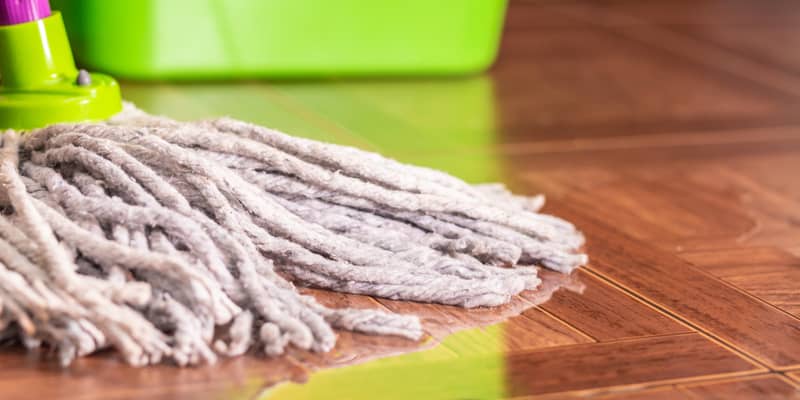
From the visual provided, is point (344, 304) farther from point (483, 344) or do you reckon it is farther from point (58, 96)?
point (58, 96)

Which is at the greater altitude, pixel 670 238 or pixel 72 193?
pixel 72 193

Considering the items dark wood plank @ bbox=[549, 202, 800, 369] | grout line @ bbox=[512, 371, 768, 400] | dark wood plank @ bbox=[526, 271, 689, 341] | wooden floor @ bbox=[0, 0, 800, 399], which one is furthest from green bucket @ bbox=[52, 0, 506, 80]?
grout line @ bbox=[512, 371, 768, 400]

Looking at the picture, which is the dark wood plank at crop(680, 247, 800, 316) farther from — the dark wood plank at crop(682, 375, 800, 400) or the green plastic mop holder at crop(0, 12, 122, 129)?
the green plastic mop holder at crop(0, 12, 122, 129)

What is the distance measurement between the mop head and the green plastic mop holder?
0.03 metres

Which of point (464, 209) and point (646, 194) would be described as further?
point (646, 194)

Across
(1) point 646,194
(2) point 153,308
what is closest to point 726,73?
(1) point 646,194

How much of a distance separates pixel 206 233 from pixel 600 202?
414 mm

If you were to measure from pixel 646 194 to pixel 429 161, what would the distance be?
205mm

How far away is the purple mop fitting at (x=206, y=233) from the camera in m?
0.64

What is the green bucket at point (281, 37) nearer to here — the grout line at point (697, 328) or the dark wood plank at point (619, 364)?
the grout line at point (697, 328)

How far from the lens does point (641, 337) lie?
71 centimetres

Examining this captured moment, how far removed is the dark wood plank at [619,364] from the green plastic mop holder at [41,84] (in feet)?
1.27

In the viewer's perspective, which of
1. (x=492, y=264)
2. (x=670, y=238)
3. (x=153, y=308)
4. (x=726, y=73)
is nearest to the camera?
(x=153, y=308)

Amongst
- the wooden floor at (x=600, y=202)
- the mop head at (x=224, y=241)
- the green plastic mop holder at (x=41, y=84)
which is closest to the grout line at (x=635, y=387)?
the wooden floor at (x=600, y=202)
